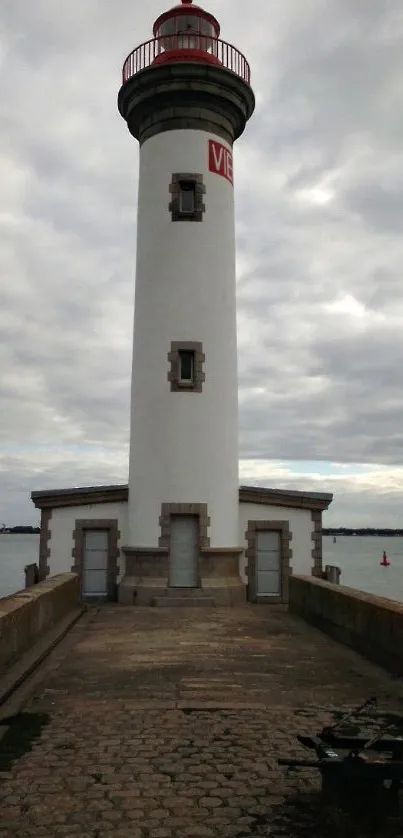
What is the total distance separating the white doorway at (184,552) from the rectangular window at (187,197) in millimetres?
7157

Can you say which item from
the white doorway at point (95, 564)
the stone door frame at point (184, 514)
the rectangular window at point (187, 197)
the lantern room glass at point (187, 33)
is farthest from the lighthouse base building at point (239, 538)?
the lantern room glass at point (187, 33)

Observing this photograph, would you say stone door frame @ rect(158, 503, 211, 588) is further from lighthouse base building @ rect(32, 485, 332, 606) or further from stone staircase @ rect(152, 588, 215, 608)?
lighthouse base building @ rect(32, 485, 332, 606)

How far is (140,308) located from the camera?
55.3 feet

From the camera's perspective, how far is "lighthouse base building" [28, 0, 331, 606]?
629 inches

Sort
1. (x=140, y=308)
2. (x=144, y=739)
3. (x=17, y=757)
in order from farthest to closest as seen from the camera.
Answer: (x=140, y=308)
(x=144, y=739)
(x=17, y=757)

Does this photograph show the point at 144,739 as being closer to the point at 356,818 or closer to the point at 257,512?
the point at 356,818

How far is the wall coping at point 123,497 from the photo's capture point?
1681cm

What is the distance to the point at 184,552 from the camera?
1596 cm

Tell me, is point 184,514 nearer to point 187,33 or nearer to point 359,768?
point 187,33

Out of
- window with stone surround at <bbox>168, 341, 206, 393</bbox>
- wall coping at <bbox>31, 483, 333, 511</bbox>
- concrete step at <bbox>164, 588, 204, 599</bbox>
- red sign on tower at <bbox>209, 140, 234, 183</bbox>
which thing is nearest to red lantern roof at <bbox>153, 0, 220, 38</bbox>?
red sign on tower at <bbox>209, 140, 234, 183</bbox>

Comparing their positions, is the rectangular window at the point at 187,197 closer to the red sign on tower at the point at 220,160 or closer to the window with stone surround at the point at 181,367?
the red sign on tower at the point at 220,160

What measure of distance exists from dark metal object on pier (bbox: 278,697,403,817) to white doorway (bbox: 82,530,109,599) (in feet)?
40.7

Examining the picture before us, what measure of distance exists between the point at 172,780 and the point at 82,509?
12.1 meters

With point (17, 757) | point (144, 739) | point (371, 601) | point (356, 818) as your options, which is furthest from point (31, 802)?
point (371, 601)
